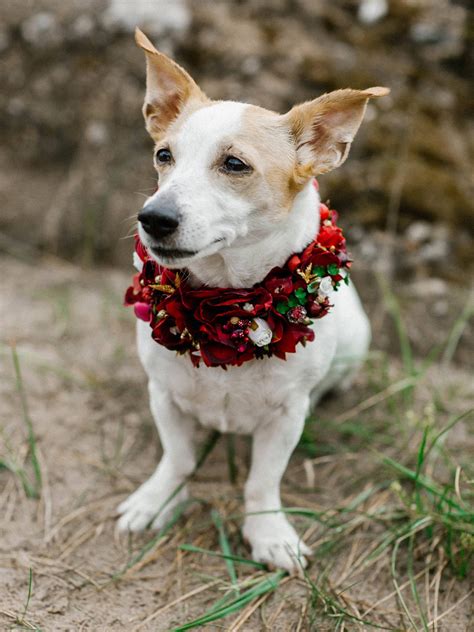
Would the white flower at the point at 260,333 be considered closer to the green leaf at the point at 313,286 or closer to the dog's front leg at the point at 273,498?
the green leaf at the point at 313,286

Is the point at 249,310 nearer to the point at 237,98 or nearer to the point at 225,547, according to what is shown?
the point at 225,547

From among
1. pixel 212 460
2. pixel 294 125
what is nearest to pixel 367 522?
pixel 212 460

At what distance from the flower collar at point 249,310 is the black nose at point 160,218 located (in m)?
0.38

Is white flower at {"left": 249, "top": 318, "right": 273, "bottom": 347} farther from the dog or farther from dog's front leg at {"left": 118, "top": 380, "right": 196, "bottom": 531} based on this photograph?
dog's front leg at {"left": 118, "top": 380, "right": 196, "bottom": 531}

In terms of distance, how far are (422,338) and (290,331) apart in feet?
7.08

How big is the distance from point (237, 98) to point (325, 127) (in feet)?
8.00

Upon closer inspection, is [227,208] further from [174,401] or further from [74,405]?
[74,405]

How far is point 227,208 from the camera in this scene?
7.86ft

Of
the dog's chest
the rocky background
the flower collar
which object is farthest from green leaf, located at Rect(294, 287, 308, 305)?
the rocky background

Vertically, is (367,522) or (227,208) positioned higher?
(227,208)

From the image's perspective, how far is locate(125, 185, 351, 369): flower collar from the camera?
255 cm

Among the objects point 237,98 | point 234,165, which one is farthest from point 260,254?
point 237,98

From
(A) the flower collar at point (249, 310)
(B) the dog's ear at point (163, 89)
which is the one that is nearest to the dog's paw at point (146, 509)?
(A) the flower collar at point (249, 310)

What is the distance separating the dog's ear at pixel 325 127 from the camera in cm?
253
